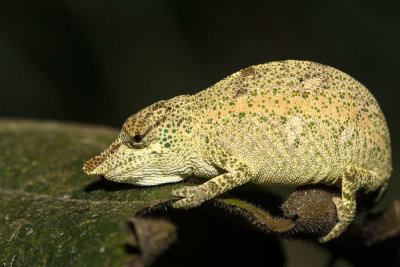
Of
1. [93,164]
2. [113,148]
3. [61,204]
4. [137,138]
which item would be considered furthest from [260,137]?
[61,204]

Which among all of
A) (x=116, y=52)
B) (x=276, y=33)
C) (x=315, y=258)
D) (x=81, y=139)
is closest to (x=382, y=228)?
(x=81, y=139)

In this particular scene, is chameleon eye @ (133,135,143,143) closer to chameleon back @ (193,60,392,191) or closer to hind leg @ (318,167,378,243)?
chameleon back @ (193,60,392,191)

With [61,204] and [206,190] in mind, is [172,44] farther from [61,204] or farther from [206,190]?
[206,190]

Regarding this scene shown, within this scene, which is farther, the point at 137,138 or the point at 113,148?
the point at 113,148

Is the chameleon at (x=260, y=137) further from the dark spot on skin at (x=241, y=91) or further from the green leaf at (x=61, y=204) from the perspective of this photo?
the green leaf at (x=61, y=204)

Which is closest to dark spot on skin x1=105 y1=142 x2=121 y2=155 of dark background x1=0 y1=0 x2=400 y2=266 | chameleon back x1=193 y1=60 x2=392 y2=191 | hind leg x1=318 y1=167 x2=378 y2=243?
chameleon back x1=193 y1=60 x2=392 y2=191

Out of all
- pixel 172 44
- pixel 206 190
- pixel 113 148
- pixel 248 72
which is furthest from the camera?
pixel 172 44

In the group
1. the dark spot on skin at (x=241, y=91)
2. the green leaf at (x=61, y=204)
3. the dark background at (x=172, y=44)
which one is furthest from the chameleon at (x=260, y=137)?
the dark background at (x=172, y=44)
